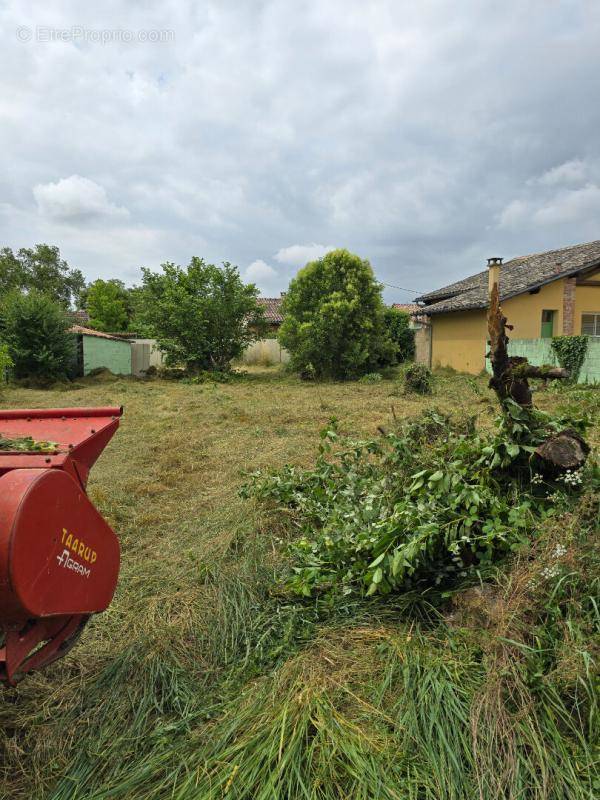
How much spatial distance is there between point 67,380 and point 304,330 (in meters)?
9.12

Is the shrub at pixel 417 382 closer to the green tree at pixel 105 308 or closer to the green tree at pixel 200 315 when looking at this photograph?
the green tree at pixel 200 315

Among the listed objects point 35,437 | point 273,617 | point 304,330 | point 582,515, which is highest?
point 304,330

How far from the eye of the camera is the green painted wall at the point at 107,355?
2016 centimetres

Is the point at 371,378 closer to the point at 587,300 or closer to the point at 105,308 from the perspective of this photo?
the point at 587,300

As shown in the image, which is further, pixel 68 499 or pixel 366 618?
pixel 366 618

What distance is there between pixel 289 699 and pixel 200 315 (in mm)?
18558

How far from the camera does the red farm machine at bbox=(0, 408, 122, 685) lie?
1.63 meters

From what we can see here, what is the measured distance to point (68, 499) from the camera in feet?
6.24

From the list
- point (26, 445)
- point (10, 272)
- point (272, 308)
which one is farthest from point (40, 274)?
point (26, 445)

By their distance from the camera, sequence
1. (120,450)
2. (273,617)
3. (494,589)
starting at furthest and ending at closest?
(120,450), (273,617), (494,589)

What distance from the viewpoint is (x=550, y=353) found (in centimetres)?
1398

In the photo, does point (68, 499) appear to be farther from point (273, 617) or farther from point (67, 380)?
point (67, 380)

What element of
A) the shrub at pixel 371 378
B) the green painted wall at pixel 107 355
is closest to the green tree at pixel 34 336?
the green painted wall at pixel 107 355

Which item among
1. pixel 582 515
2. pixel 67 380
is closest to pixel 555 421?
pixel 582 515
